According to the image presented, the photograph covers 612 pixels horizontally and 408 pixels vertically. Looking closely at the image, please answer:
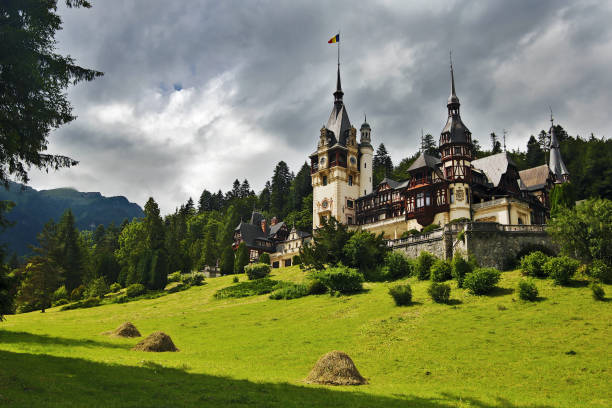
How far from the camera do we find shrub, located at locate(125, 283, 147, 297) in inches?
2534

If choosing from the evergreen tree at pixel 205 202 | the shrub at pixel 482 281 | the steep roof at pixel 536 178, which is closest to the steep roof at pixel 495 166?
the steep roof at pixel 536 178

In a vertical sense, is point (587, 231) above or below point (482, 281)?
above

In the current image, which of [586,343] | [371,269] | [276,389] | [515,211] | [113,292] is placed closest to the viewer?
[276,389]

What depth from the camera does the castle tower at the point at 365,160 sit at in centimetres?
8005

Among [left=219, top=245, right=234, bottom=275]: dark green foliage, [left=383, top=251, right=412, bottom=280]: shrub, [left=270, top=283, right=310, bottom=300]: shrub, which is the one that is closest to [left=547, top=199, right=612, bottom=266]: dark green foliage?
[left=383, top=251, right=412, bottom=280]: shrub

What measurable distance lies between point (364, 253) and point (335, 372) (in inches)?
1202

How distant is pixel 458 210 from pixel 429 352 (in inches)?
1357

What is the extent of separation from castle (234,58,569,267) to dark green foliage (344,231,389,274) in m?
2.81

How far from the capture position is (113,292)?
237ft

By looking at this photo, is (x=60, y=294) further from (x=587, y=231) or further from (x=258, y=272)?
(x=587, y=231)

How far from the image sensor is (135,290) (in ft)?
213

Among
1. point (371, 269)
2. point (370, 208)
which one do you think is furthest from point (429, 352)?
point (370, 208)

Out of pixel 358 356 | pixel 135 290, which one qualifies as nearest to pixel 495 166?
pixel 358 356

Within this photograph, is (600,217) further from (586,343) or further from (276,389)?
(276,389)
